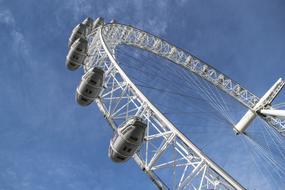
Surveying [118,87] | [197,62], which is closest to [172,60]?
[197,62]

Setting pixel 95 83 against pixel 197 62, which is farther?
pixel 197 62

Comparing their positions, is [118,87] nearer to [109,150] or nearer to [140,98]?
[140,98]

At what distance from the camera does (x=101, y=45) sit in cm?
2448

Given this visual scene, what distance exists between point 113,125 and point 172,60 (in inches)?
533

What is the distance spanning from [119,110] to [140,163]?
3449mm

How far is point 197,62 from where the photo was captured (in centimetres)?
3484

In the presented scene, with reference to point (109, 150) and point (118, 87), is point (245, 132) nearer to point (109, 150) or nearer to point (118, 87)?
point (118, 87)

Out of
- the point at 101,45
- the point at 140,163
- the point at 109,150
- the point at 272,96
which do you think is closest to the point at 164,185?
the point at 140,163

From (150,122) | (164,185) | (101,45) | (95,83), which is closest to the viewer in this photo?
(164,185)

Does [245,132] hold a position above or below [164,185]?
above

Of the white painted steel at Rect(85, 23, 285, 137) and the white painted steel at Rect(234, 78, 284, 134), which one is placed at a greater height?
the white painted steel at Rect(85, 23, 285, 137)

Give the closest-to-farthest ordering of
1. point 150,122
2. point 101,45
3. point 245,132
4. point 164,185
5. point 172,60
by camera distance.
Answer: point 164,185, point 150,122, point 101,45, point 245,132, point 172,60

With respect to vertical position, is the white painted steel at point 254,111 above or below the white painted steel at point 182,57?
below

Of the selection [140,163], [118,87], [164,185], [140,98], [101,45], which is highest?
[101,45]
